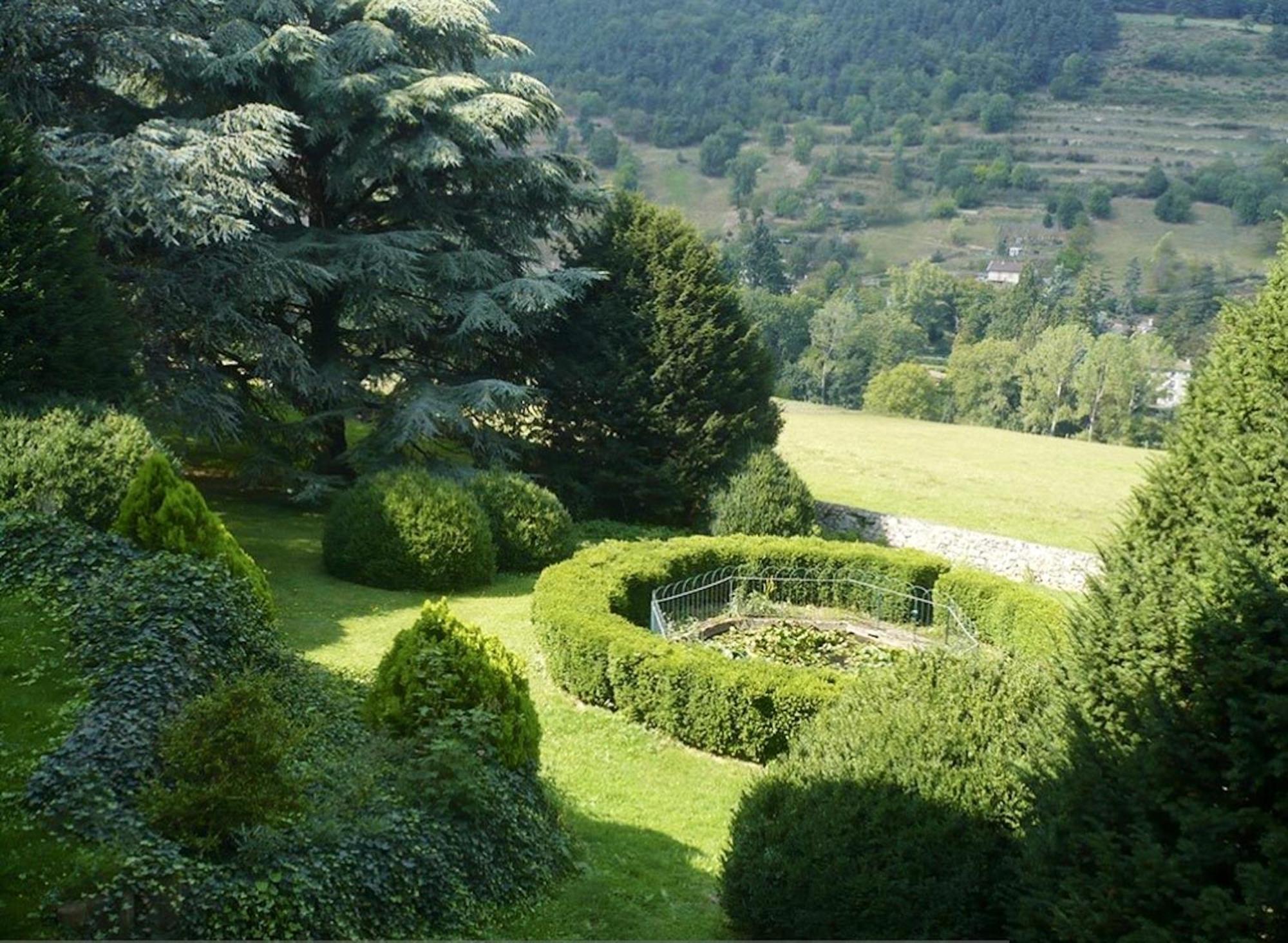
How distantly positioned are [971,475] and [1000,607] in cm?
1986

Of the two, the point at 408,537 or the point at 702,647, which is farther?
the point at 408,537

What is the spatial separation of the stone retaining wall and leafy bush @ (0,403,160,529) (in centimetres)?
1486

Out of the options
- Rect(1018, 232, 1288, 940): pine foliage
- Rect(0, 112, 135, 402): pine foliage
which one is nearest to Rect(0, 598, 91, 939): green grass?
Rect(0, 112, 135, 402): pine foliage

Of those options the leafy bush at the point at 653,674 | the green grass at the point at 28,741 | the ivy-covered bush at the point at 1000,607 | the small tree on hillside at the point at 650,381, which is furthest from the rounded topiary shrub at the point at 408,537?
the ivy-covered bush at the point at 1000,607

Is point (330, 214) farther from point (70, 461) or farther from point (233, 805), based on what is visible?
point (233, 805)

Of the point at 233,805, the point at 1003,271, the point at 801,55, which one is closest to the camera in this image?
the point at 233,805

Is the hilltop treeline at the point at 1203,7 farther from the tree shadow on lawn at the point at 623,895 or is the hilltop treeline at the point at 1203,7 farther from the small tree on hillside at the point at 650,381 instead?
the tree shadow on lawn at the point at 623,895

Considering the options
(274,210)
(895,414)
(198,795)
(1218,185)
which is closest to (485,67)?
(274,210)

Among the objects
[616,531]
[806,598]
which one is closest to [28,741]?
[806,598]

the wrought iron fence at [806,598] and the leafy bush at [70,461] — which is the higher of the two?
the leafy bush at [70,461]

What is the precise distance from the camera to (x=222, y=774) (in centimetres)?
608

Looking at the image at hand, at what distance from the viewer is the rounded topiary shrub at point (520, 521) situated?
17.7 meters

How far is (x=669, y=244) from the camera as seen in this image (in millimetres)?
22656

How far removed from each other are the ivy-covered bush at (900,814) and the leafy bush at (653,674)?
2.49 meters
